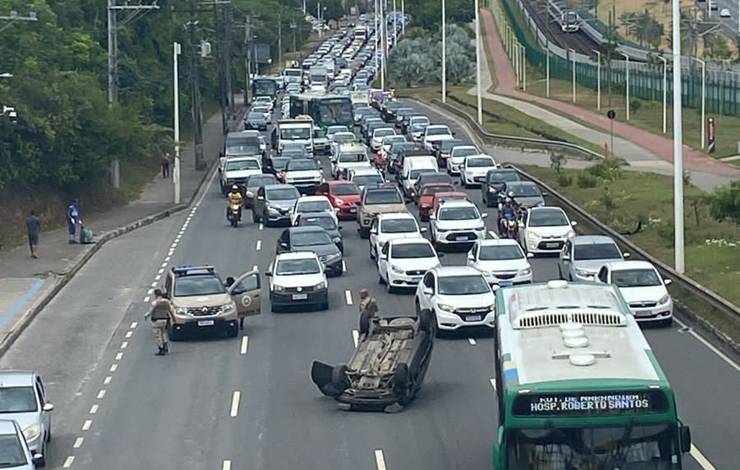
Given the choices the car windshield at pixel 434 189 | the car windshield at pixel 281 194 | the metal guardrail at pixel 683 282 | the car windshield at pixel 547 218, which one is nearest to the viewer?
the metal guardrail at pixel 683 282

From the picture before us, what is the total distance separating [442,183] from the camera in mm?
59531

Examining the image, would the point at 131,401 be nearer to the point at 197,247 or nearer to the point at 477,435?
the point at 477,435

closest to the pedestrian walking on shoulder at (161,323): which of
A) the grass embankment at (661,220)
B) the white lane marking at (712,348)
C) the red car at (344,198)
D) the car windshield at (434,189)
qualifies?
the white lane marking at (712,348)

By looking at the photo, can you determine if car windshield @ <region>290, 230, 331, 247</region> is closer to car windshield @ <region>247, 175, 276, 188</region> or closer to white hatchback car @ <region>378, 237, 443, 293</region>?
white hatchback car @ <region>378, 237, 443, 293</region>

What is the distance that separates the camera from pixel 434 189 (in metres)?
58.4

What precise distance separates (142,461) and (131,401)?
5157 mm

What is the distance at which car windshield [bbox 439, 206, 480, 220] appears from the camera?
163 ft

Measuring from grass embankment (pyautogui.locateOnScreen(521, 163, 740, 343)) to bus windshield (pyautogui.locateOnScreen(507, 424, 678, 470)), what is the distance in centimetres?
1527

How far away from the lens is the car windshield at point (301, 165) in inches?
2633

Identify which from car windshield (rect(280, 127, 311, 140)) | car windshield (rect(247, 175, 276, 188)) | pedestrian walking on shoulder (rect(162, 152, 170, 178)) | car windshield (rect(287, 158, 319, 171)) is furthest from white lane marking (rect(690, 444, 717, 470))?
car windshield (rect(280, 127, 311, 140))

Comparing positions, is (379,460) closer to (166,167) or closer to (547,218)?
(547,218)

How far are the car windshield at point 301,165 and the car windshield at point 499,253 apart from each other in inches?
1017

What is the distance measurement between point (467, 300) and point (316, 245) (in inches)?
440

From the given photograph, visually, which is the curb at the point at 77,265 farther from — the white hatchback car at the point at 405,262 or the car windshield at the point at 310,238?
the white hatchback car at the point at 405,262
